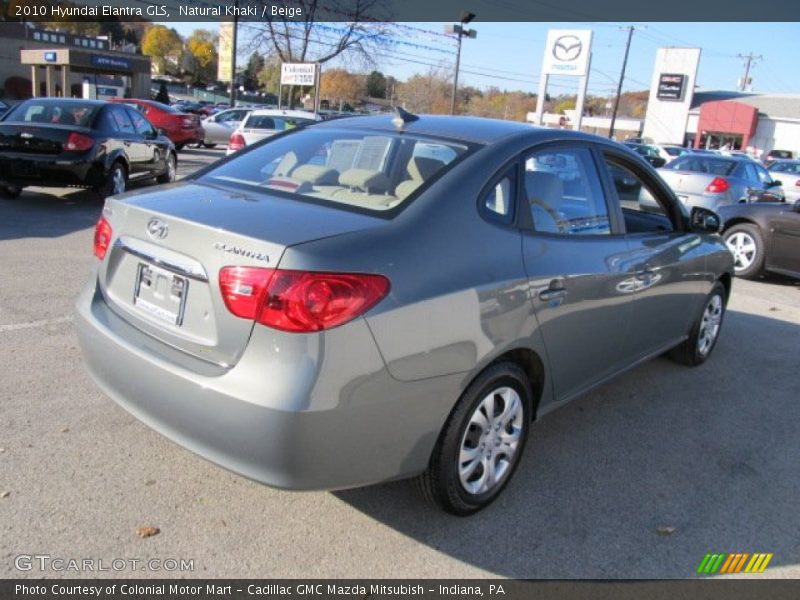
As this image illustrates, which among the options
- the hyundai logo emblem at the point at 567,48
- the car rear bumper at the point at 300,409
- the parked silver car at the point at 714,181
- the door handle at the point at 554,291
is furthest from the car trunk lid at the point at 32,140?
the hyundai logo emblem at the point at 567,48

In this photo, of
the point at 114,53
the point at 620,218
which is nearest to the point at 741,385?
the point at 620,218

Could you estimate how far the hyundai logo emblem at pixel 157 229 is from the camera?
104 inches

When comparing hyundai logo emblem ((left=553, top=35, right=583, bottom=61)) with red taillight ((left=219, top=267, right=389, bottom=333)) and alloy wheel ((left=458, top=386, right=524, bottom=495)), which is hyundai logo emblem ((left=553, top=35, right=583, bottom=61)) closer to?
alloy wheel ((left=458, top=386, right=524, bottom=495))

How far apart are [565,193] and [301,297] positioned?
1.76 m

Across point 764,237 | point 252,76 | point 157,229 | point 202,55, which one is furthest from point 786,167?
point 202,55

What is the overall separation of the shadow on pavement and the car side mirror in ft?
3.70

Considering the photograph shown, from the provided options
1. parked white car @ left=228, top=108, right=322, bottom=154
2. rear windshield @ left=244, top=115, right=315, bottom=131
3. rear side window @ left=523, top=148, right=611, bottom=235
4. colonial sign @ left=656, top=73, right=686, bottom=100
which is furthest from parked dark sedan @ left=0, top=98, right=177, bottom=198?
colonial sign @ left=656, top=73, right=686, bottom=100

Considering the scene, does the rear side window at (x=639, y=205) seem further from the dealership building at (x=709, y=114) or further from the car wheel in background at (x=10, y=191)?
the dealership building at (x=709, y=114)

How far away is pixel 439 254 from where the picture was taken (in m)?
2.59

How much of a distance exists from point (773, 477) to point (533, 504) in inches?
57.9

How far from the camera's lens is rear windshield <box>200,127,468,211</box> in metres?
2.93

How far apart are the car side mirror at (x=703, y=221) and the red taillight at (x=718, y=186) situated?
9.17 m

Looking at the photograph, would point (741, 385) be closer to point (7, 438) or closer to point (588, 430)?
point (588, 430)

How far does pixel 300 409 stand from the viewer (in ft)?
7.39
